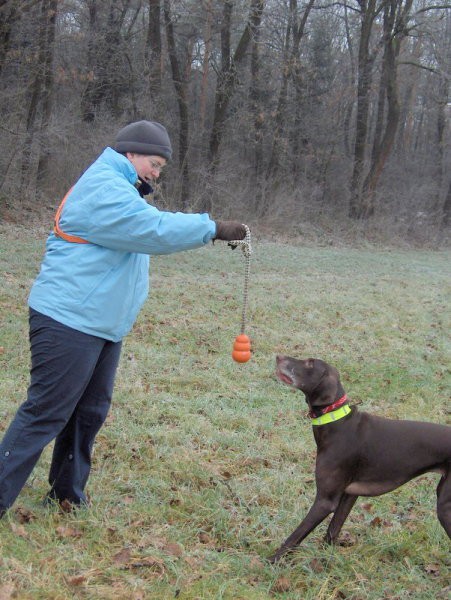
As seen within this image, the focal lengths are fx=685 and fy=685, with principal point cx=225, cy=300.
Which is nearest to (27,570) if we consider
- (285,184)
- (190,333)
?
(190,333)

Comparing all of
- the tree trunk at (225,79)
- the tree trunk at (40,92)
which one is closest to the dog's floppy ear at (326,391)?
the tree trunk at (40,92)

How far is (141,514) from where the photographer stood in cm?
418

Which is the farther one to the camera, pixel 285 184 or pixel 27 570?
pixel 285 184

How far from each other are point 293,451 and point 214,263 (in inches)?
410

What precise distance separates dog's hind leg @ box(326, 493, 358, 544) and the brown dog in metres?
0.03

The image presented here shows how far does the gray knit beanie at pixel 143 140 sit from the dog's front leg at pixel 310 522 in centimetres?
212

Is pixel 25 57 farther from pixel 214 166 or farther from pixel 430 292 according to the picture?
pixel 430 292

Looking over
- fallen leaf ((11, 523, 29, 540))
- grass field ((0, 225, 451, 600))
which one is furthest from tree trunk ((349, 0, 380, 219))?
fallen leaf ((11, 523, 29, 540))

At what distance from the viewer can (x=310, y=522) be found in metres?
3.82

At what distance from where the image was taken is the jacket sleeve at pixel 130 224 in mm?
3355

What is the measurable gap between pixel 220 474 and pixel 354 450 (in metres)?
1.35

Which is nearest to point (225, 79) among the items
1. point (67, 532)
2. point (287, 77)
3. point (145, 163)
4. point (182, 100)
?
point (182, 100)

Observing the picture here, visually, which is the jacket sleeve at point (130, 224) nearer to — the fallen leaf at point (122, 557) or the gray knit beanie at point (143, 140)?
the gray knit beanie at point (143, 140)

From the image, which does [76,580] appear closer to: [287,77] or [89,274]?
[89,274]
